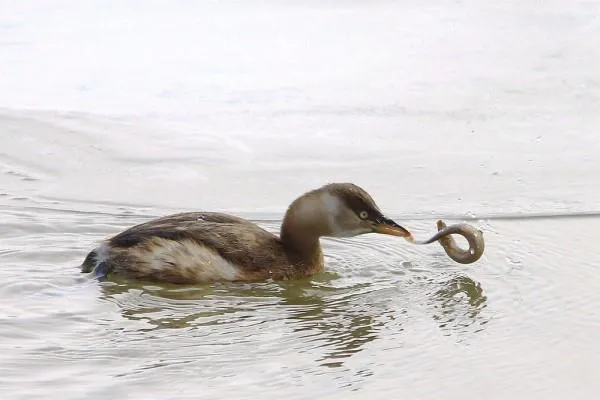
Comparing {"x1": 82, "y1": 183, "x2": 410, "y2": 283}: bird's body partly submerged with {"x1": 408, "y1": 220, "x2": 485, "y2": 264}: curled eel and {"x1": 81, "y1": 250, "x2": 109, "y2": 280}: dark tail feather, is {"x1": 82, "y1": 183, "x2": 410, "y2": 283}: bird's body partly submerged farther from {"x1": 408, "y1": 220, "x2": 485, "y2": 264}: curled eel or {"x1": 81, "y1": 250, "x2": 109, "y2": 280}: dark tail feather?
{"x1": 408, "y1": 220, "x2": 485, "y2": 264}: curled eel

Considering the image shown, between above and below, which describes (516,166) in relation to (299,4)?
below

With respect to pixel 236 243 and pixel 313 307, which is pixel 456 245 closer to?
pixel 313 307

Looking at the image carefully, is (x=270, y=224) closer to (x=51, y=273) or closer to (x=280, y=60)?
(x=51, y=273)

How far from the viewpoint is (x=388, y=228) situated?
24.1 ft

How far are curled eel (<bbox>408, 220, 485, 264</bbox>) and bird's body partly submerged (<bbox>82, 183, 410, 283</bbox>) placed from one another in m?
0.22

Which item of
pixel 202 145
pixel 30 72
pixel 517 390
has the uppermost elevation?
pixel 30 72

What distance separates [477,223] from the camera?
26.6 ft

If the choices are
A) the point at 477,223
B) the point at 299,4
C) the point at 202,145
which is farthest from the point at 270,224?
the point at 299,4

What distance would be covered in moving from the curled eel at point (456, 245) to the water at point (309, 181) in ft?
0.36

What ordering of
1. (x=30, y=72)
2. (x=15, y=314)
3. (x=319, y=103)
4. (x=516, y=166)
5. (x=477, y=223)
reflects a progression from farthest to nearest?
(x=30, y=72) → (x=319, y=103) → (x=516, y=166) → (x=477, y=223) → (x=15, y=314)

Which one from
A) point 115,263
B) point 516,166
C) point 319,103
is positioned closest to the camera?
point 115,263

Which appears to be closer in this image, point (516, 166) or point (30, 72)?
point (516, 166)

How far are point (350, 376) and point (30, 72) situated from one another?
7389 millimetres

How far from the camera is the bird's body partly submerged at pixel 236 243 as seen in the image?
7094mm
